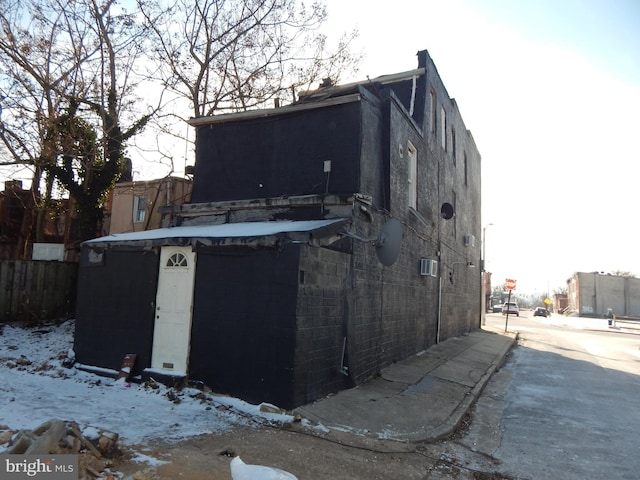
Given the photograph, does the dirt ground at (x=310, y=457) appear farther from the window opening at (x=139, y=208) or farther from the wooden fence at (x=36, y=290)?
the window opening at (x=139, y=208)

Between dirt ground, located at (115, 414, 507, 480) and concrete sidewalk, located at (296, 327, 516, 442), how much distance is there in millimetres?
311

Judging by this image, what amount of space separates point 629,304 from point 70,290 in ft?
234

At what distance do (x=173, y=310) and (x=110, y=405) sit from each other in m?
1.85

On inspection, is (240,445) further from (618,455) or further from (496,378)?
(496,378)

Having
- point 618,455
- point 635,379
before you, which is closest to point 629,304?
point 635,379

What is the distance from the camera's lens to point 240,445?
504cm

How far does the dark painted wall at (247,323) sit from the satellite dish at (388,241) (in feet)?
9.66

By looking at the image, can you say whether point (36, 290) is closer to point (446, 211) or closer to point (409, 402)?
point (409, 402)

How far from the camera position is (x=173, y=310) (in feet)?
25.0

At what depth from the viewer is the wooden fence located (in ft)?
36.3

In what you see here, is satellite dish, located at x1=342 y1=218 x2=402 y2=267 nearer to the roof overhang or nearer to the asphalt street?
the roof overhang

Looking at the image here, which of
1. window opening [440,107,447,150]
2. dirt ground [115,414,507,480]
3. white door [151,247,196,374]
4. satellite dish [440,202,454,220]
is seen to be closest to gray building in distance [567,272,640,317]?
window opening [440,107,447,150]

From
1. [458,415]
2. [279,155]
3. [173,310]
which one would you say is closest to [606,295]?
[458,415]

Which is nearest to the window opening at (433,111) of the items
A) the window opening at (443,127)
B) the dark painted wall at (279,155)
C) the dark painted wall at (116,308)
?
the window opening at (443,127)
